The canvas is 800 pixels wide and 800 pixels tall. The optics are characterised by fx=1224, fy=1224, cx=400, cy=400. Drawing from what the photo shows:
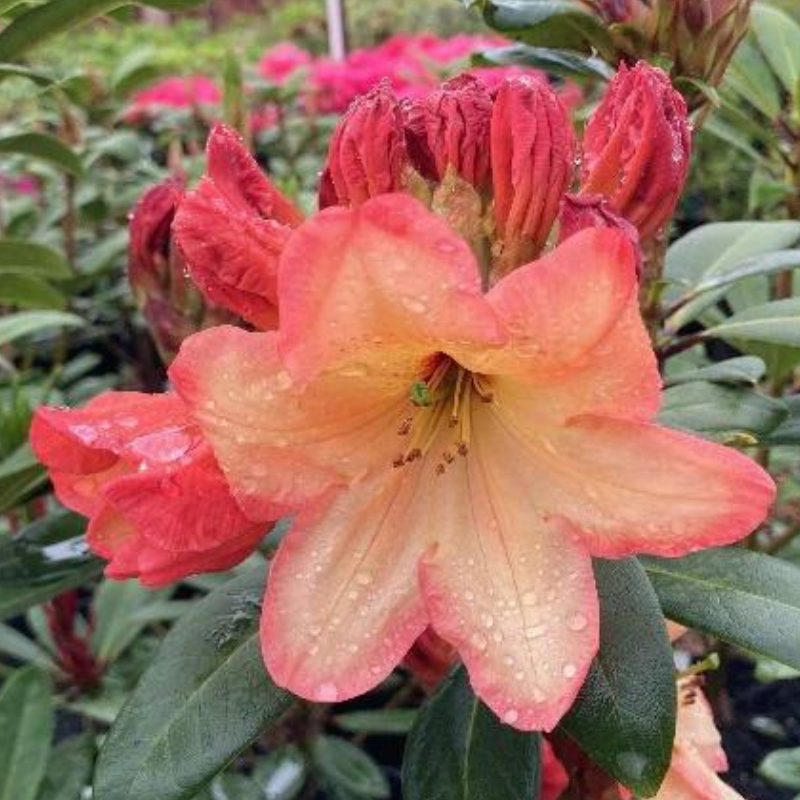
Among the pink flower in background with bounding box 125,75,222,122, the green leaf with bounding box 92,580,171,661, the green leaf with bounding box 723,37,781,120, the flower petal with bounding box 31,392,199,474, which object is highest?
the flower petal with bounding box 31,392,199,474

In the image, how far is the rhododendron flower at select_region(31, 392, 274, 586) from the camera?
73 centimetres

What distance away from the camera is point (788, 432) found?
3.39 feet

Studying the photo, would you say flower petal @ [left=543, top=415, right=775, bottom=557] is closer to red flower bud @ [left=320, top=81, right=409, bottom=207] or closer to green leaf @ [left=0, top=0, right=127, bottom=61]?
red flower bud @ [left=320, top=81, right=409, bottom=207]

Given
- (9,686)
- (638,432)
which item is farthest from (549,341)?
(9,686)

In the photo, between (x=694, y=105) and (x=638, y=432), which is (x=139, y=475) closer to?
(x=638, y=432)

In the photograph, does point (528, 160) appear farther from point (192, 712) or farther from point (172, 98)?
point (172, 98)

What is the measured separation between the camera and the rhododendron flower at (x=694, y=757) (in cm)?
98

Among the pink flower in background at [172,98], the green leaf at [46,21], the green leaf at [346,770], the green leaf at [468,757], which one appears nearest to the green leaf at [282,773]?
the green leaf at [346,770]

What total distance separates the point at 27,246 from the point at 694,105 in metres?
0.84

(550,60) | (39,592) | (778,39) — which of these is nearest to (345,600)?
(39,592)

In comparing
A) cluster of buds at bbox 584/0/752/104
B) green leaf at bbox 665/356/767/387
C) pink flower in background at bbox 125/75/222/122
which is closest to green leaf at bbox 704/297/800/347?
green leaf at bbox 665/356/767/387

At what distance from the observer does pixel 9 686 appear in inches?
50.0

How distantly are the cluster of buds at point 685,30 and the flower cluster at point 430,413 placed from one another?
0.24m

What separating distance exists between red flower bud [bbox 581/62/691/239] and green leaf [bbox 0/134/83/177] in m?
0.84
